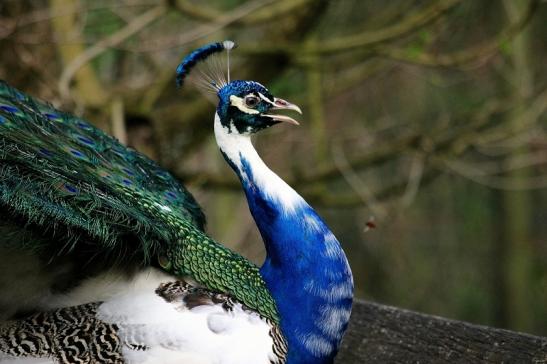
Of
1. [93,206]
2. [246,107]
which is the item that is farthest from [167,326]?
[246,107]

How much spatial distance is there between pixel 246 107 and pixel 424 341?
0.81 m

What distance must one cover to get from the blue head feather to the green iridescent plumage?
0.37m

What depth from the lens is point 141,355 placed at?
205 cm

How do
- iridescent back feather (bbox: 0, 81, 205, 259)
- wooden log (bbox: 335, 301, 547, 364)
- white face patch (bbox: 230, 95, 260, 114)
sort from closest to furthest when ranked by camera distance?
1. iridescent back feather (bbox: 0, 81, 205, 259)
2. wooden log (bbox: 335, 301, 547, 364)
3. white face patch (bbox: 230, 95, 260, 114)

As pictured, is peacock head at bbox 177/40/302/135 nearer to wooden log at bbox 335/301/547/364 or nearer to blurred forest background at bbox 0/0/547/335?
blurred forest background at bbox 0/0/547/335

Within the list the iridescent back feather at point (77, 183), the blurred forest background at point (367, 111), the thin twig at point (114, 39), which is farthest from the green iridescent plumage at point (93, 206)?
the thin twig at point (114, 39)

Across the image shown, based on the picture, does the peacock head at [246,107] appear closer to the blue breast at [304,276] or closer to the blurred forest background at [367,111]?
the blue breast at [304,276]

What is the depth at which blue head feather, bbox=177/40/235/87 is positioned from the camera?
245 centimetres

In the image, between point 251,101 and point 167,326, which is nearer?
point 167,326

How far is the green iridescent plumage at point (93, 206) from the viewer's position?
6.70ft

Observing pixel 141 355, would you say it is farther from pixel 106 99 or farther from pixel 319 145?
pixel 319 145

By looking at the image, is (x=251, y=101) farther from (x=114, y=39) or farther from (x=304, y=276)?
(x=114, y=39)

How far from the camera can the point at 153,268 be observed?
2.23m

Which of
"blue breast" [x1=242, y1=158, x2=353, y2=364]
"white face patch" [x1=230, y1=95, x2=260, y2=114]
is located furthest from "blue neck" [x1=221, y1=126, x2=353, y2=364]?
"white face patch" [x1=230, y1=95, x2=260, y2=114]
